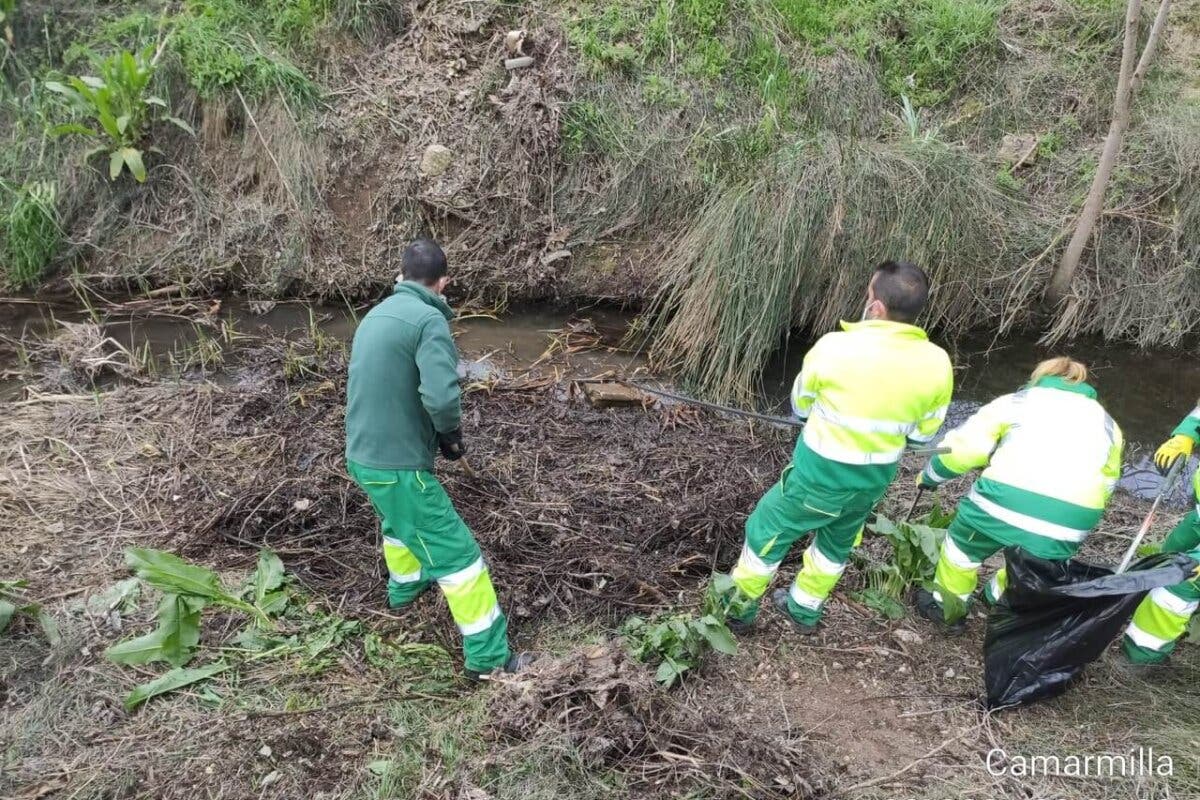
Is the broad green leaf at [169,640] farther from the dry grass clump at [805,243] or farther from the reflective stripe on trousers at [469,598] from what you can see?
the dry grass clump at [805,243]

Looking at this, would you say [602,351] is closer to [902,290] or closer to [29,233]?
[902,290]

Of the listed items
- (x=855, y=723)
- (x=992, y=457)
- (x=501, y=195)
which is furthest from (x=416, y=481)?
(x=501, y=195)

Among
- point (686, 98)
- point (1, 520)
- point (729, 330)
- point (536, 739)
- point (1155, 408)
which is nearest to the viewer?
point (536, 739)

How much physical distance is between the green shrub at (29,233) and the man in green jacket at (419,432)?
4.84 metres

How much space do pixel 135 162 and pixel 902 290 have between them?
236 inches

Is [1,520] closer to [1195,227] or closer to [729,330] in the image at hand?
[729,330]

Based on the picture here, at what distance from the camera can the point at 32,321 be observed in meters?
5.60

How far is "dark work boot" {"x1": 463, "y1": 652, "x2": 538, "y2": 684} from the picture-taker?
2870 mm

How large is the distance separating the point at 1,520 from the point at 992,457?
14.9 ft

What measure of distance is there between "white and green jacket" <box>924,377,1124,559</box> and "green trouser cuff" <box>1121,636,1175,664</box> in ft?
1.76

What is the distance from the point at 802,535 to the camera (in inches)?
117

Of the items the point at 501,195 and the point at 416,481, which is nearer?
the point at 416,481

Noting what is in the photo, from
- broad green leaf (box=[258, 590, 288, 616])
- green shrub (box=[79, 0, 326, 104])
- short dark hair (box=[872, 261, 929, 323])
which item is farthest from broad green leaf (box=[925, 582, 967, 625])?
green shrub (box=[79, 0, 326, 104])

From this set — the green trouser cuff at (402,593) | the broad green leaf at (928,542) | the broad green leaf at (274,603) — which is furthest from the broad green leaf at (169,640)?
the broad green leaf at (928,542)
